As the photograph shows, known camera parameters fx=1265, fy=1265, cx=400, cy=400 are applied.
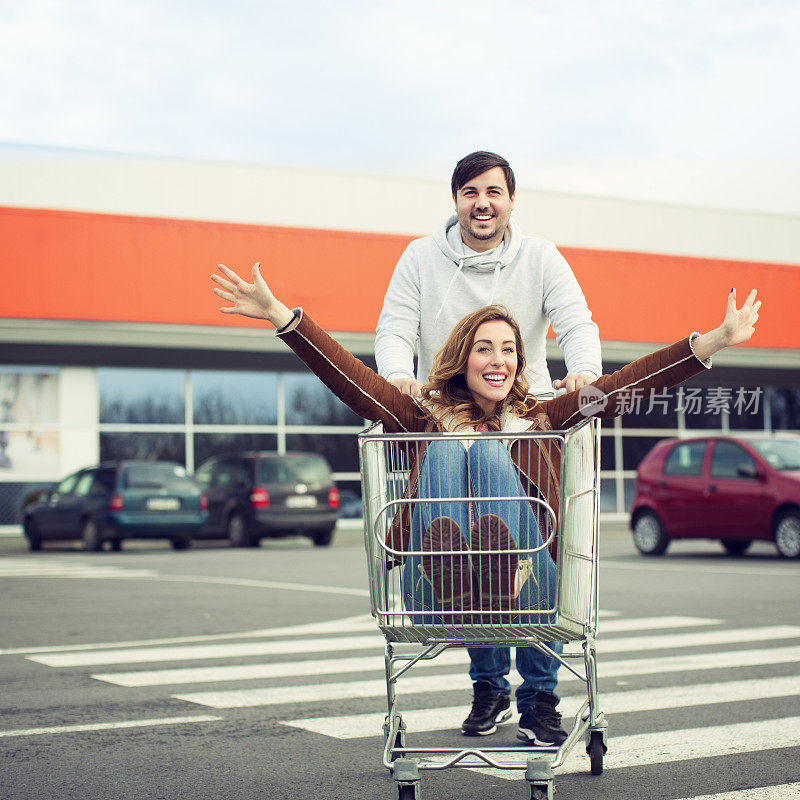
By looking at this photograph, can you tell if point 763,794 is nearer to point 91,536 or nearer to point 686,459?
point 686,459

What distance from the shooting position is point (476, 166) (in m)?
4.74

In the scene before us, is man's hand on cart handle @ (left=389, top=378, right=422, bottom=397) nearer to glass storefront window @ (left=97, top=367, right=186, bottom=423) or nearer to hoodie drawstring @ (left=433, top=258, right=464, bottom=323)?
hoodie drawstring @ (left=433, top=258, right=464, bottom=323)

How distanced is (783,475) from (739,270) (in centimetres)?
1301

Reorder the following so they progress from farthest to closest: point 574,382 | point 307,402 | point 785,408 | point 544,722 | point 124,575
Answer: point 785,408 < point 307,402 < point 124,575 < point 544,722 < point 574,382

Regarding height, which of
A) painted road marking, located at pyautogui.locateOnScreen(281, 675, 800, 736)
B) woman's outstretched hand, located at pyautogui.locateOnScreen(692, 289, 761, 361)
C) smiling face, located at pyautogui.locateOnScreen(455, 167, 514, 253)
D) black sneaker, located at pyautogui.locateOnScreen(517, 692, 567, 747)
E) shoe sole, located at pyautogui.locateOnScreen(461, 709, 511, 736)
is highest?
smiling face, located at pyautogui.locateOnScreen(455, 167, 514, 253)

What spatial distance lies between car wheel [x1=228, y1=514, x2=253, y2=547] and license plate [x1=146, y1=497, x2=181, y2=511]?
1310 millimetres

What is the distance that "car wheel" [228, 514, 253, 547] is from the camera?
20.6 m

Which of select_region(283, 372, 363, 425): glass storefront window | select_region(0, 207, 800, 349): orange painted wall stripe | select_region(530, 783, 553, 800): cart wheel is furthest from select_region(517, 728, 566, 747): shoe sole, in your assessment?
select_region(283, 372, 363, 425): glass storefront window

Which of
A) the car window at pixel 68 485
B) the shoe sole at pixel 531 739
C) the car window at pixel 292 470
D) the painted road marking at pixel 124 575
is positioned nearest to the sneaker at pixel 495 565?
the shoe sole at pixel 531 739

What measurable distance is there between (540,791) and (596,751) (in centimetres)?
86

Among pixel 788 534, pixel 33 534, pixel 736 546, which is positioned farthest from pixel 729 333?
pixel 33 534

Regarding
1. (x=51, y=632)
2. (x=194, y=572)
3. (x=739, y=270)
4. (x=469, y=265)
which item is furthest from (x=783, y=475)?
(x=739, y=270)

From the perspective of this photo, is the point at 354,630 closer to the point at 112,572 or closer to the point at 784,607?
the point at 784,607

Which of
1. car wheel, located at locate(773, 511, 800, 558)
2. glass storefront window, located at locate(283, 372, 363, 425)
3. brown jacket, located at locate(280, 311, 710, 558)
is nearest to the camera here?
brown jacket, located at locate(280, 311, 710, 558)
